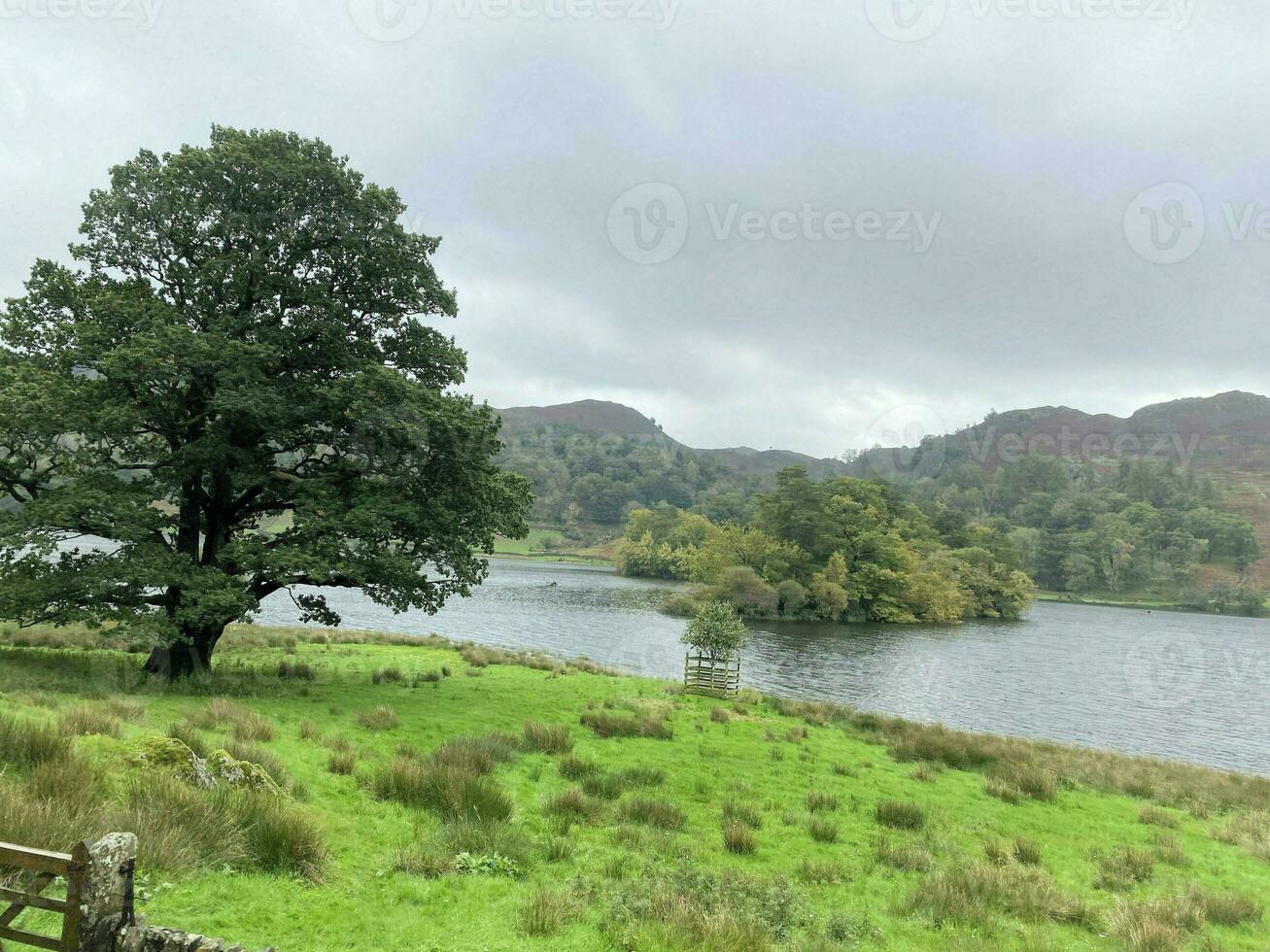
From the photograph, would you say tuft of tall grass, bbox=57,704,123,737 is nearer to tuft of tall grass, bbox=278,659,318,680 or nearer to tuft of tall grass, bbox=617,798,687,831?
tuft of tall grass, bbox=617,798,687,831

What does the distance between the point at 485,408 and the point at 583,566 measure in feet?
442

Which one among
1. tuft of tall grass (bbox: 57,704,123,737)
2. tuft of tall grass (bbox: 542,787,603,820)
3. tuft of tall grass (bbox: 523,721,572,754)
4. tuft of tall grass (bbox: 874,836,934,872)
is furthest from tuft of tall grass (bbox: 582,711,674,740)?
tuft of tall grass (bbox: 57,704,123,737)

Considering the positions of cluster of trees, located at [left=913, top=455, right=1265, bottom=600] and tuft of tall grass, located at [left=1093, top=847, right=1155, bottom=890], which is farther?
cluster of trees, located at [left=913, top=455, right=1265, bottom=600]

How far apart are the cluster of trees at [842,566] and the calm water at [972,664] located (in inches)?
192

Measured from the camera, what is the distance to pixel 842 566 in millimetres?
74375

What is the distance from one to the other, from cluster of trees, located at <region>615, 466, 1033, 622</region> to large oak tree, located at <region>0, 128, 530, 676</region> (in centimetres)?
5451

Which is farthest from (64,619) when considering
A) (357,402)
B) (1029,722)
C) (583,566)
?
(583,566)

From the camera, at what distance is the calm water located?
32.0 meters

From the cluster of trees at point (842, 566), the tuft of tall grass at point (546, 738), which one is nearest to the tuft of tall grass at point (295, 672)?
the tuft of tall grass at point (546, 738)

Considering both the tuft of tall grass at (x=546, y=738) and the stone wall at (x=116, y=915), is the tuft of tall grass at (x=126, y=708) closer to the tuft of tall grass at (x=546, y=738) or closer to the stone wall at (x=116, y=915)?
the tuft of tall grass at (x=546, y=738)

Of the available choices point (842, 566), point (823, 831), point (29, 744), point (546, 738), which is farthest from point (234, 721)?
point (842, 566)

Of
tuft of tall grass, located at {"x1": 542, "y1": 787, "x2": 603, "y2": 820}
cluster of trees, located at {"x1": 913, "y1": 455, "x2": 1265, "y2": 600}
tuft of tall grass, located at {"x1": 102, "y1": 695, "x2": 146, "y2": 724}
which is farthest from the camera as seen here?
cluster of trees, located at {"x1": 913, "y1": 455, "x2": 1265, "y2": 600}

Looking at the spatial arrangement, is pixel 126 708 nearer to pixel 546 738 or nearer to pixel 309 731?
pixel 309 731

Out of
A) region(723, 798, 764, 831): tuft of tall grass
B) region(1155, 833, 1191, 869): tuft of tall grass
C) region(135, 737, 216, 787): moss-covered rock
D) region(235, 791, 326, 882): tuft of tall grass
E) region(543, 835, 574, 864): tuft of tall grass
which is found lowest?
region(1155, 833, 1191, 869): tuft of tall grass
